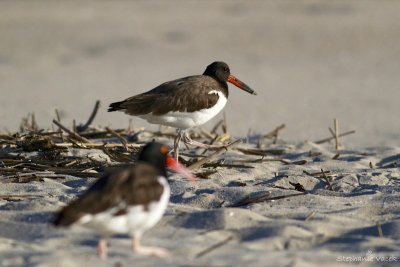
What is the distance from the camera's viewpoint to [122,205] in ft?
15.6

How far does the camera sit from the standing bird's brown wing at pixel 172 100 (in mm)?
8125

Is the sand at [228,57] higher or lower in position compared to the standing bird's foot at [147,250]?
higher

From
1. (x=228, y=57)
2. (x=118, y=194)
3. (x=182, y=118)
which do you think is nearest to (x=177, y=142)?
(x=182, y=118)

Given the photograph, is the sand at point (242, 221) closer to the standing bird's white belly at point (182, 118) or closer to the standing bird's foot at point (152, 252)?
the standing bird's foot at point (152, 252)

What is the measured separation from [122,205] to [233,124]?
8.37 metres

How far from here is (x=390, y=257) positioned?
5.02 m

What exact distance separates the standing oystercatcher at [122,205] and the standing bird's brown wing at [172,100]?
303cm

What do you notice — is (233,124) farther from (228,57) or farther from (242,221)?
(228,57)

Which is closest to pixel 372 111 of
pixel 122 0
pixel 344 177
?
pixel 344 177

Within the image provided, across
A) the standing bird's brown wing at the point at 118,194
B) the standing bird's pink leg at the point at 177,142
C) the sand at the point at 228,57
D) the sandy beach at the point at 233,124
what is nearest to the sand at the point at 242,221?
the sandy beach at the point at 233,124

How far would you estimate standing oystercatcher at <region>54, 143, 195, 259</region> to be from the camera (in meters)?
4.63

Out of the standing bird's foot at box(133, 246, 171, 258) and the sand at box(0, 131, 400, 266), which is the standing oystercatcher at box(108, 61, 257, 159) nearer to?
the sand at box(0, 131, 400, 266)

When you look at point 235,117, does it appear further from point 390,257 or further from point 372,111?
point 390,257

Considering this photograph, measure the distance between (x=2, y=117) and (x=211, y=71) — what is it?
5289mm
